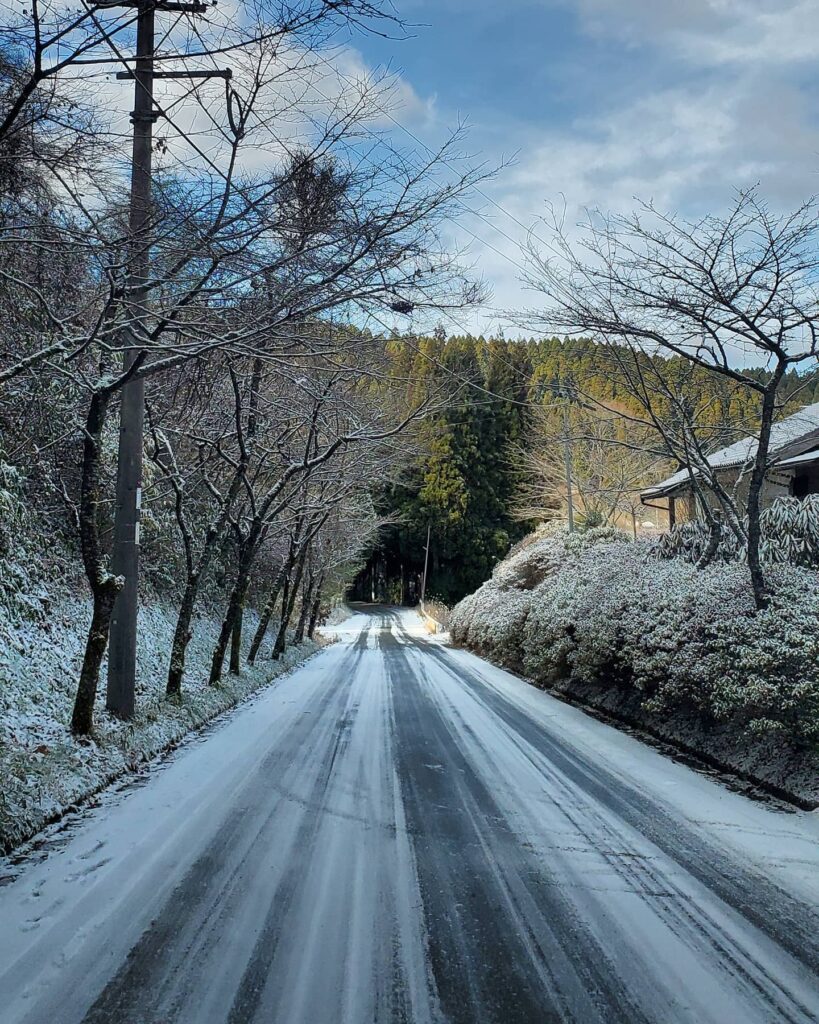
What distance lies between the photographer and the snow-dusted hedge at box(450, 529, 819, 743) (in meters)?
5.99

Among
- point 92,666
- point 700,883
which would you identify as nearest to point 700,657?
point 700,883

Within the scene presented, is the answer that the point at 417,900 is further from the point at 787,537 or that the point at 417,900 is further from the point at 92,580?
the point at 787,537

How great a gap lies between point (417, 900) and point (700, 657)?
475 centimetres

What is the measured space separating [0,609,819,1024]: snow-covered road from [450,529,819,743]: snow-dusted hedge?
2.94 feet

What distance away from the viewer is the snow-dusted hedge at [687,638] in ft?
19.7

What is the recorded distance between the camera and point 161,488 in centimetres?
1366

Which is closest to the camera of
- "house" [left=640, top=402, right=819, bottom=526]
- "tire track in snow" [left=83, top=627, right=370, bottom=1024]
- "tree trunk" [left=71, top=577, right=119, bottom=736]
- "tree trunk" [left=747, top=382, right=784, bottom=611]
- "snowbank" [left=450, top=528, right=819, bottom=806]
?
"tire track in snow" [left=83, top=627, right=370, bottom=1024]

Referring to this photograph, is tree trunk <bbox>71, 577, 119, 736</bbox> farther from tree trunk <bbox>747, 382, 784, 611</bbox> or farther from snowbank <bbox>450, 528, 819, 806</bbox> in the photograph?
tree trunk <bbox>747, 382, 784, 611</bbox>

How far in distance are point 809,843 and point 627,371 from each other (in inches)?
255

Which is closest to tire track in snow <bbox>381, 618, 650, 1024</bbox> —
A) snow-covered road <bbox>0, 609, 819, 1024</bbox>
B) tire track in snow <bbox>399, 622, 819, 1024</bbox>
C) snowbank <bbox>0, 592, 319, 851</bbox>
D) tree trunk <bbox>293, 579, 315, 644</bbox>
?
snow-covered road <bbox>0, 609, 819, 1024</bbox>

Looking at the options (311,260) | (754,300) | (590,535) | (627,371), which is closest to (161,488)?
(627,371)

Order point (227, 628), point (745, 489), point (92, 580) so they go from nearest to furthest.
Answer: point (92, 580)
point (227, 628)
point (745, 489)

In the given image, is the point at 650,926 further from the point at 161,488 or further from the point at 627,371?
the point at 161,488

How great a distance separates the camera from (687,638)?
776 centimetres
